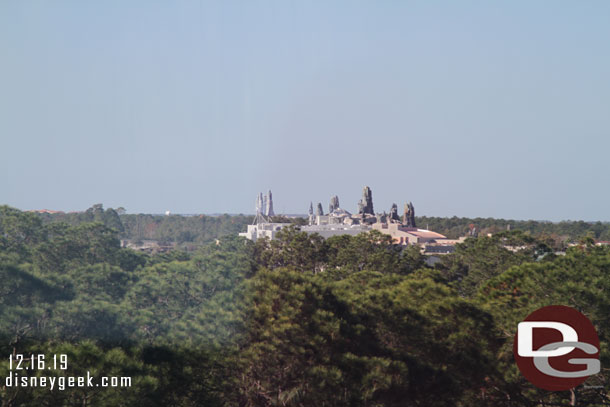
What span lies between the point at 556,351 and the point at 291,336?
14.7 feet

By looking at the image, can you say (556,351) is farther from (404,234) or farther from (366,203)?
(366,203)

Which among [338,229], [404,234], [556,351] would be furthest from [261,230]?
[556,351]

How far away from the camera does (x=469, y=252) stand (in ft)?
102

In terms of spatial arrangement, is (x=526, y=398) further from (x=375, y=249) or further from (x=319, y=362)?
(x=375, y=249)

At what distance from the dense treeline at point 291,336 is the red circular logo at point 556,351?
2.05 ft

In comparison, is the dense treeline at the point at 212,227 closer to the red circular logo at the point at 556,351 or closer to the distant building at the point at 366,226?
the distant building at the point at 366,226

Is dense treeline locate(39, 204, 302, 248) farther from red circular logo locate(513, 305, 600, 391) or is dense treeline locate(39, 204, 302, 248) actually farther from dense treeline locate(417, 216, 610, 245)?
dense treeline locate(417, 216, 610, 245)

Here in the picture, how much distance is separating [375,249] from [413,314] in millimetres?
16380

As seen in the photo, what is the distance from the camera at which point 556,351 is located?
1095 centimetres

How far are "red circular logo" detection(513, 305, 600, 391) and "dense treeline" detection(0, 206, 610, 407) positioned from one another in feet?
2.05

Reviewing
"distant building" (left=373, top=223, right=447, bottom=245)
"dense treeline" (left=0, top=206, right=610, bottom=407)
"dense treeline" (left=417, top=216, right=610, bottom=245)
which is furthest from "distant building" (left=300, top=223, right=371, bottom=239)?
"dense treeline" (left=0, top=206, right=610, bottom=407)

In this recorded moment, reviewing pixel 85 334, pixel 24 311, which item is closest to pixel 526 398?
pixel 85 334

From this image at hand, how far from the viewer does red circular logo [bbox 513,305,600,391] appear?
11.2 metres

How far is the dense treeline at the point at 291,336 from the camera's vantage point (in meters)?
11.6
